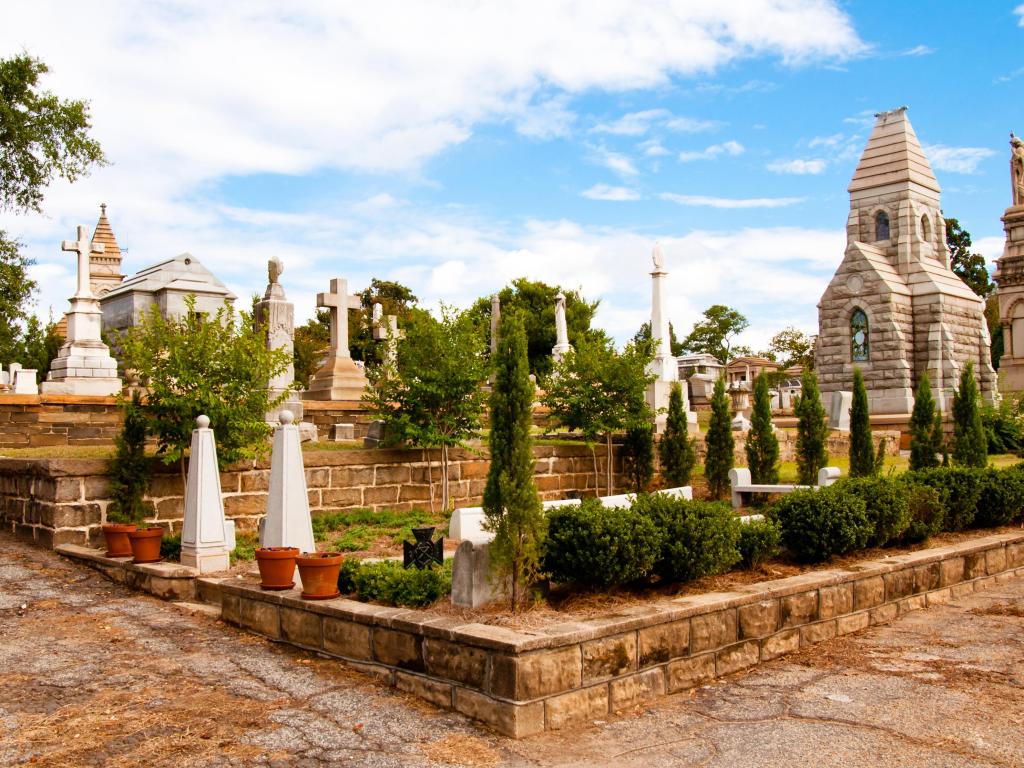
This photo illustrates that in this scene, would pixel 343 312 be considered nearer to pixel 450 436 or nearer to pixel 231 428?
pixel 450 436

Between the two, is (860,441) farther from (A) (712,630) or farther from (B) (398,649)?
(B) (398,649)

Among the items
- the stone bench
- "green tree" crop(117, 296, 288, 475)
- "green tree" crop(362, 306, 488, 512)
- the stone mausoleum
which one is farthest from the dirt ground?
the stone mausoleum

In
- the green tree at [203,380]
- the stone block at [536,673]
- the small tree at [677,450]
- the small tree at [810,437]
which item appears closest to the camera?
the stone block at [536,673]

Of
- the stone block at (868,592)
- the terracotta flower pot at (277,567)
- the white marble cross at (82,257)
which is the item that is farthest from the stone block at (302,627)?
the white marble cross at (82,257)

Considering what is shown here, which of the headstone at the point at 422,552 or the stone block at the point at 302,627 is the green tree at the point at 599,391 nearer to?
the headstone at the point at 422,552

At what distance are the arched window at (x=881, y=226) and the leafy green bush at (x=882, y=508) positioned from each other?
73.5ft

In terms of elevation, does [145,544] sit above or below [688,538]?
below

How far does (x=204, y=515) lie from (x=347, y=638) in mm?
2681

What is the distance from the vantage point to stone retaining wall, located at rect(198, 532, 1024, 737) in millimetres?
4605

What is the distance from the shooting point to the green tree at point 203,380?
9.27m

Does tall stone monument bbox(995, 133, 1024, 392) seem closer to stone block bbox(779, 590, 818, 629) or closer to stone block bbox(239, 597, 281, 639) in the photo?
stone block bbox(779, 590, 818, 629)

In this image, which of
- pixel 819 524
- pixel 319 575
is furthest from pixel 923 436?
pixel 319 575

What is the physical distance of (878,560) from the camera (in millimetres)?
7688

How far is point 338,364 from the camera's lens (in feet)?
59.7
